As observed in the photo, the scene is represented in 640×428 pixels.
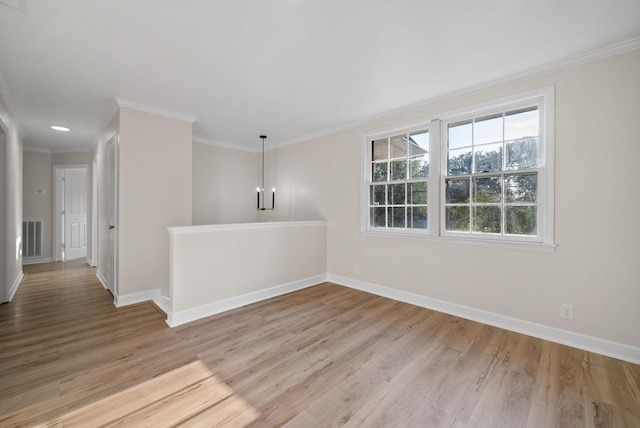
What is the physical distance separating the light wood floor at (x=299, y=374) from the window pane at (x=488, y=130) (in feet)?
6.57

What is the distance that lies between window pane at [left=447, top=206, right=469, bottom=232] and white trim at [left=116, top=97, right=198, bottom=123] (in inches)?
145

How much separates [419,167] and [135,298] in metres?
4.04

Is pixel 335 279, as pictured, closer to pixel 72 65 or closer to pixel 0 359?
pixel 0 359

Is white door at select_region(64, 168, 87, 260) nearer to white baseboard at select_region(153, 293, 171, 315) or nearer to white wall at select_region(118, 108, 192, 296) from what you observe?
white wall at select_region(118, 108, 192, 296)

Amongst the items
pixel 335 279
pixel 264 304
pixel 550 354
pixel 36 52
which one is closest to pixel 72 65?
pixel 36 52

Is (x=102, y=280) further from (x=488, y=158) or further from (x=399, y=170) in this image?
(x=488, y=158)

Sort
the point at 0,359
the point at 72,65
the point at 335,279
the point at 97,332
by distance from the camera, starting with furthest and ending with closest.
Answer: the point at 335,279 < the point at 97,332 < the point at 72,65 < the point at 0,359

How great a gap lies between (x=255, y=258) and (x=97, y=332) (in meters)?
1.72

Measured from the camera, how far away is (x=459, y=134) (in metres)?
3.15

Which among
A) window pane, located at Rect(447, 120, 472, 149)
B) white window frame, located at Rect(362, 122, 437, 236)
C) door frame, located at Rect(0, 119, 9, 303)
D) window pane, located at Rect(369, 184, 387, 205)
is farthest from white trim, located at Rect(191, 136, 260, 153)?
window pane, located at Rect(447, 120, 472, 149)

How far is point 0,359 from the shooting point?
2.18 metres

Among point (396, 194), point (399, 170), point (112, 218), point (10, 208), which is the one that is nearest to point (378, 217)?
point (396, 194)

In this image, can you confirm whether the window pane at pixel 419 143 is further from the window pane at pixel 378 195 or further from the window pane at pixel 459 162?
the window pane at pixel 378 195

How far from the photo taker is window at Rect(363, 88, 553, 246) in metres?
2.61
